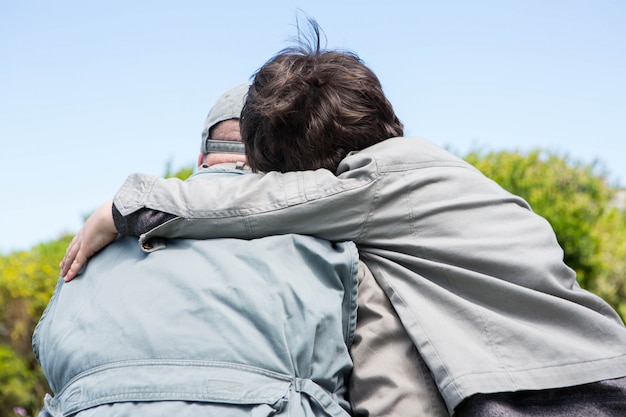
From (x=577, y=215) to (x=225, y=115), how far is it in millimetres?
3947

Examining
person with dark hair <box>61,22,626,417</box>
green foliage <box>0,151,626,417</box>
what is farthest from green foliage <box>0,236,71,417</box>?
person with dark hair <box>61,22,626,417</box>

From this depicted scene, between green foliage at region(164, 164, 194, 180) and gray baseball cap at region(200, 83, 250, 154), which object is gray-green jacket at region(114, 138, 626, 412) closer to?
gray baseball cap at region(200, 83, 250, 154)

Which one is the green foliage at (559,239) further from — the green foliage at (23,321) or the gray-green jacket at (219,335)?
the gray-green jacket at (219,335)

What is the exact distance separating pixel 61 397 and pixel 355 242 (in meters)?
1.00

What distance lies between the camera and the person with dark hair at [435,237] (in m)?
1.92

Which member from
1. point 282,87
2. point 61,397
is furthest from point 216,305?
point 282,87

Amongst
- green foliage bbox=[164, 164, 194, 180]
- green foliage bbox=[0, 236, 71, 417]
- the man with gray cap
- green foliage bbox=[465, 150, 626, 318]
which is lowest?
green foliage bbox=[0, 236, 71, 417]

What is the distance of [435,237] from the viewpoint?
6.73 feet

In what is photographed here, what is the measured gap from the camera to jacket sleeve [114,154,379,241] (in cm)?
201

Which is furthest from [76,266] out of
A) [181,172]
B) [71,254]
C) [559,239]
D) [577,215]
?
[577,215]

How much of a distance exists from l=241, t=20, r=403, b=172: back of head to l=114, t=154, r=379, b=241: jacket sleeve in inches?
5.0

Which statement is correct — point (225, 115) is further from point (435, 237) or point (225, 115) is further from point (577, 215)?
point (577, 215)

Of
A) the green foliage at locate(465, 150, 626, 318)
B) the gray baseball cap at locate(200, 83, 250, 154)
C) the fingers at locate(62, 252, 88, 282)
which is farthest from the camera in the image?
the green foliage at locate(465, 150, 626, 318)

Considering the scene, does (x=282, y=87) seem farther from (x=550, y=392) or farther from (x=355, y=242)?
(x=550, y=392)
